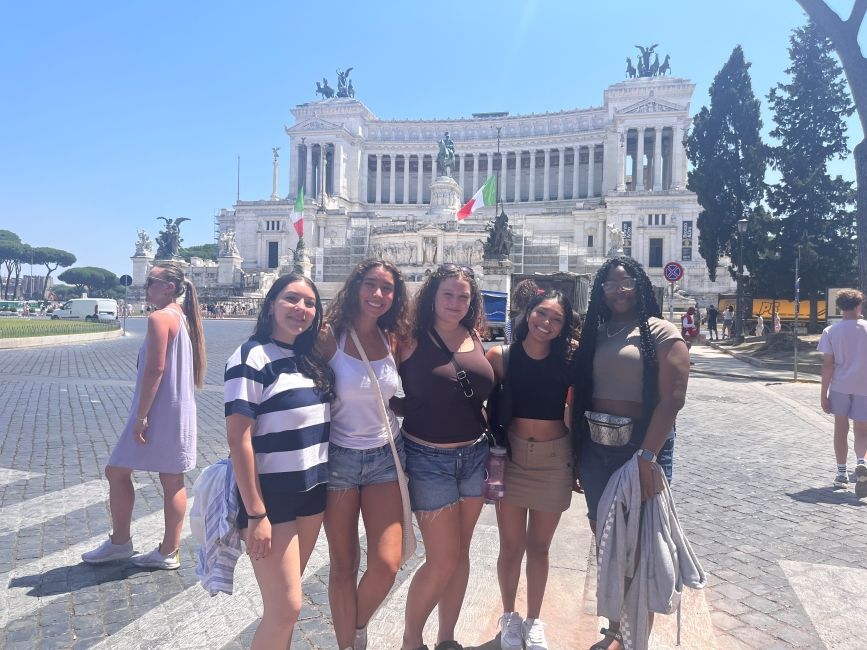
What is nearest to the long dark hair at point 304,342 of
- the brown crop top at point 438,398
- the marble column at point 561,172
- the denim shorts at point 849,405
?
the brown crop top at point 438,398

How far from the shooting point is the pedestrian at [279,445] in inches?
98.5

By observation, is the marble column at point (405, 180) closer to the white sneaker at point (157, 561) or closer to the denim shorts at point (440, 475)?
the white sneaker at point (157, 561)

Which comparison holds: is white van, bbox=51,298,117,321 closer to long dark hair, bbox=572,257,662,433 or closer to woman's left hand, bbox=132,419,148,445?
woman's left hand, bbox=132,419,148,445

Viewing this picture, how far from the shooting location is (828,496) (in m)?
5.71

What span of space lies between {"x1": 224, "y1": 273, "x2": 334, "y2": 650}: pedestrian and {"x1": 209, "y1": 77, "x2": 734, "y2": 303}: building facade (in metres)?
43.1

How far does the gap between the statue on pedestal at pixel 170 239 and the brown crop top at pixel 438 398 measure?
162 feet

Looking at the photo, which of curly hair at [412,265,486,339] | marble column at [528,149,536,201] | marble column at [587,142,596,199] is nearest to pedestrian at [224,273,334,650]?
curly hair at [412,265,486,339]

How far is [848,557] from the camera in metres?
4.31

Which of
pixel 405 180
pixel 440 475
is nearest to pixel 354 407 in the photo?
pixel 440 475

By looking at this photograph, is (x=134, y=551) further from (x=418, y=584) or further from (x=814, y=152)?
(x=814, y=152)

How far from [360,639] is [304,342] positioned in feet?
4.69

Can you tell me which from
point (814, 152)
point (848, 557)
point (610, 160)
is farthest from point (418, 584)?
point (610, 160)

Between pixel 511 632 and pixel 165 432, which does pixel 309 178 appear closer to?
pixel 165 432

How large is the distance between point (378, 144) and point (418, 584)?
251 feet
